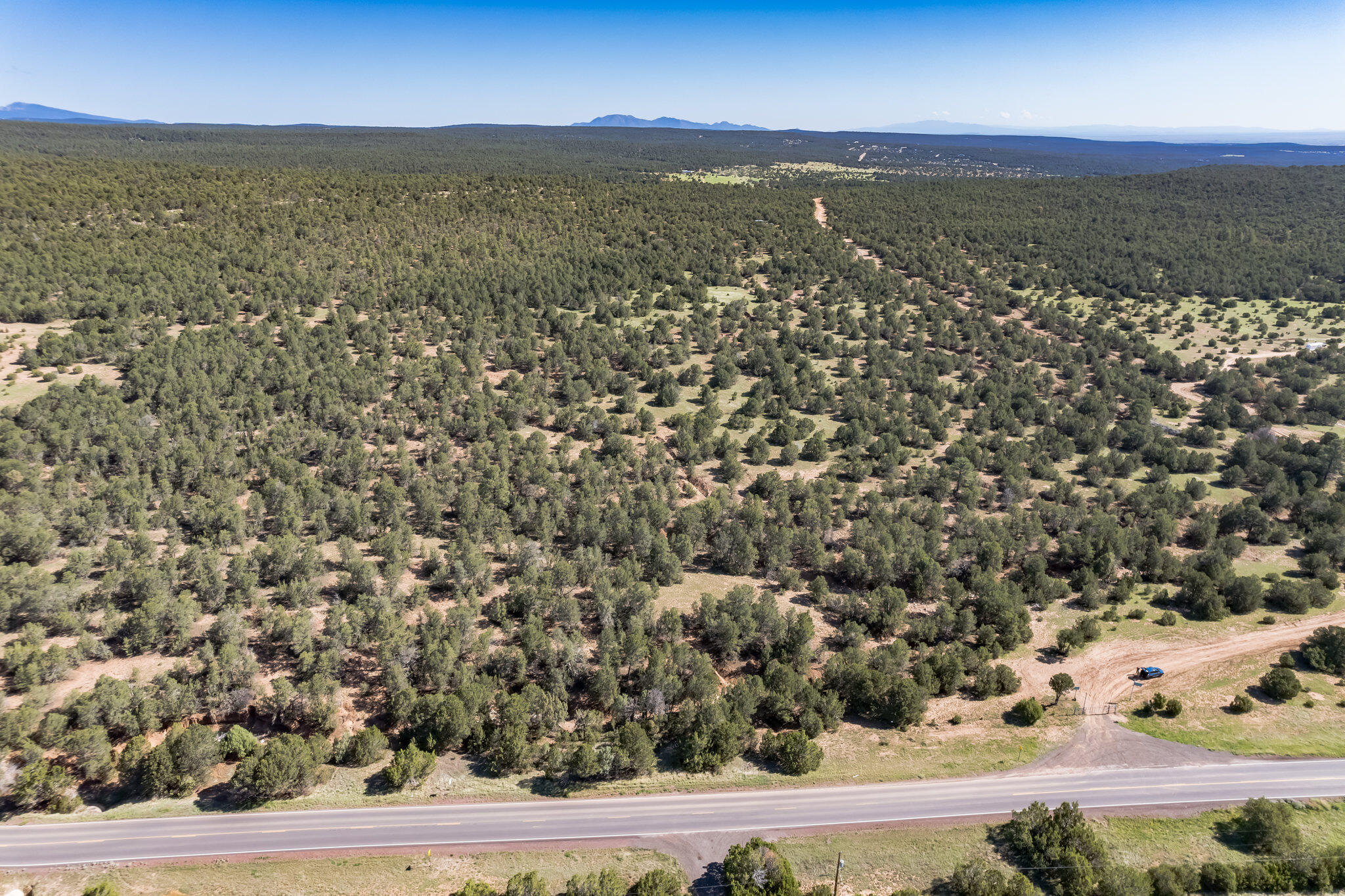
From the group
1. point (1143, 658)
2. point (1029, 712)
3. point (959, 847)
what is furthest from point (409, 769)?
point (1143, 658)

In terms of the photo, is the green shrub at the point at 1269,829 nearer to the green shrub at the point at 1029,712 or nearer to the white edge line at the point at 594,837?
the white edge line at the point at 594,837

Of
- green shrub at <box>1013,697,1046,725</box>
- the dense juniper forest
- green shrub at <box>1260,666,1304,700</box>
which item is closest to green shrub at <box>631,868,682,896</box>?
the dense juniper forest

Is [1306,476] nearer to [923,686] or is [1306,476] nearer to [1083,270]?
[923,686]

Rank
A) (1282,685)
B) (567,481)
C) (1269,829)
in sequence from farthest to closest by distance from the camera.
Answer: (567,481) → (1282,685) → (1269,829)

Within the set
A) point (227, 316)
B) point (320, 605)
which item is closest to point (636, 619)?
point (320, 605)

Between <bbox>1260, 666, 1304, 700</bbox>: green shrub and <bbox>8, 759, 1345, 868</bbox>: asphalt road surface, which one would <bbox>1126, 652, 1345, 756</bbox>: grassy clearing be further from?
<bbox>8, 759, 1345, 868</bbox>: asphalt road surface

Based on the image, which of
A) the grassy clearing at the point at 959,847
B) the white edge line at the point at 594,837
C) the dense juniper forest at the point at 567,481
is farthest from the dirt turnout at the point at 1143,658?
the grassy clearing at the point at 959,847

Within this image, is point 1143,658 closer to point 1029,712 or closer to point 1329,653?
point 1329,653
